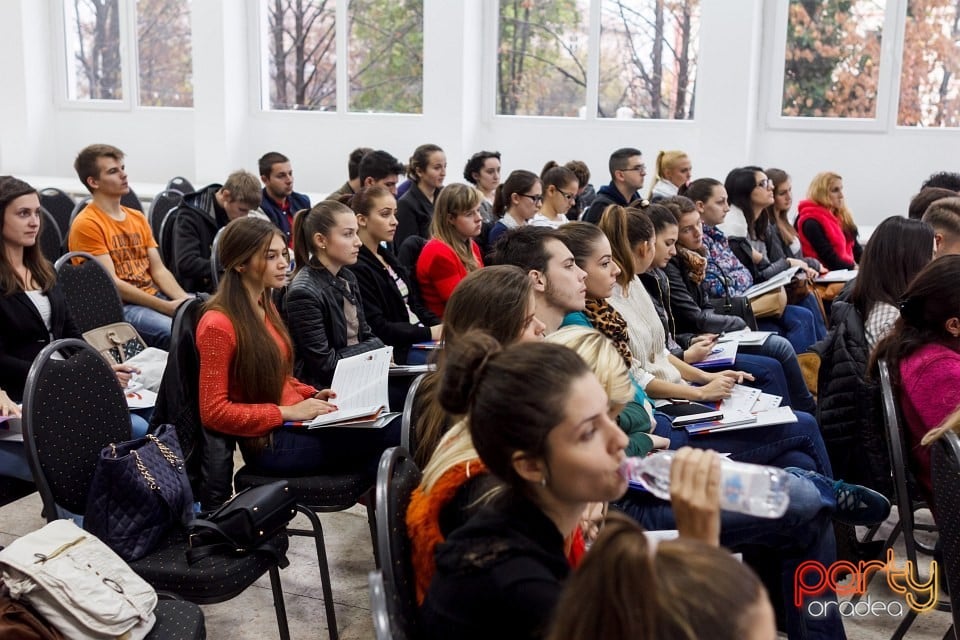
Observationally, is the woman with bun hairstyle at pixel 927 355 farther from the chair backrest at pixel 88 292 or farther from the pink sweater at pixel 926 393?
the chair backrest at pixel 88 292

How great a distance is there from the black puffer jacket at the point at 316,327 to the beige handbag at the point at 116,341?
75 cm

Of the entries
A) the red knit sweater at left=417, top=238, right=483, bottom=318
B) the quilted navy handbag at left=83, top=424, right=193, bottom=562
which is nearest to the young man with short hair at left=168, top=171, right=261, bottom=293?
the red knit sweater at left=417, top=238, right=483, bottom=318

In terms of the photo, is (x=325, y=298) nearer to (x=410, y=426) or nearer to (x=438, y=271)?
(x=438, y=271)

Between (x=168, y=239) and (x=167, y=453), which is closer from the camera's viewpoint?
(x=167, y=453)

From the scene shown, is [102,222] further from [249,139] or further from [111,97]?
[111,97]

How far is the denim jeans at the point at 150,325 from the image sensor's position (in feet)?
14.3

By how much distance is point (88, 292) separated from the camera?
3.69m

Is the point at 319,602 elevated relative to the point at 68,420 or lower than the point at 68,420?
lower

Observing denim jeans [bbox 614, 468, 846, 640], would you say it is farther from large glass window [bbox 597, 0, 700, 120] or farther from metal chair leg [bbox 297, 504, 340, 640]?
large glass window [bbox 597, 0, 700, 120]

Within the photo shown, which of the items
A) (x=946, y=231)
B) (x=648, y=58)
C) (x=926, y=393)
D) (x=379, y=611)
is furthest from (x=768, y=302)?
(x=648, y=58)

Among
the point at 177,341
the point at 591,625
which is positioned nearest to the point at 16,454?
the point at 177,341

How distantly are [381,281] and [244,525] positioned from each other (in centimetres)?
176

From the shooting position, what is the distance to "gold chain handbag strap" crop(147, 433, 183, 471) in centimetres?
236

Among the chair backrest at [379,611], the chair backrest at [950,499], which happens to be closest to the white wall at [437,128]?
the chair backrest at [950,499]
